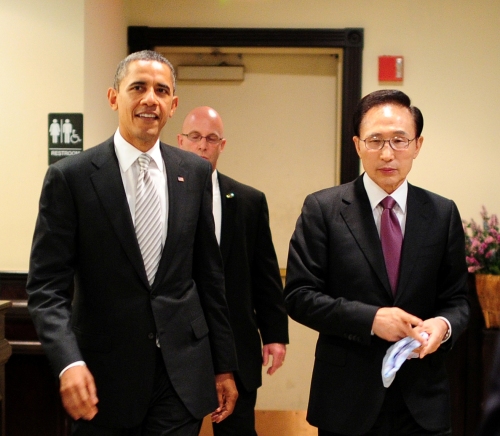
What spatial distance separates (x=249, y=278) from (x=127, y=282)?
0.98m

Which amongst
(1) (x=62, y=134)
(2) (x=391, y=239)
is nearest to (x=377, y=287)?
(2) (x=391, y=239)

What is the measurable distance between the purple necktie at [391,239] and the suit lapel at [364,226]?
0.02m

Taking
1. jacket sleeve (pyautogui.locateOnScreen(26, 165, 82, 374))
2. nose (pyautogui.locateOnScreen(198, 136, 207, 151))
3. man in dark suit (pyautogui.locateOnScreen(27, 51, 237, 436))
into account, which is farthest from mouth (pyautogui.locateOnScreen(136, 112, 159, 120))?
nose (pyautogui.locateOnScreen(198, 136, 207, 151))

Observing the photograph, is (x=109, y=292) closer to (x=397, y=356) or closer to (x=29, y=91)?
(x=397, y=356)

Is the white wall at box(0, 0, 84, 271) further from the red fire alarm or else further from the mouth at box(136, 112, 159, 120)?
the red fire alarm

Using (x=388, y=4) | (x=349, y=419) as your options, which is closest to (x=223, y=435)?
(x=349, y=419)

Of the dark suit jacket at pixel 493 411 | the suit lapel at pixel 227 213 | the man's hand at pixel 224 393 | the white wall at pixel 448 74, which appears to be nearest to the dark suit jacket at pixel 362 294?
the man's hand at pixel 224 393

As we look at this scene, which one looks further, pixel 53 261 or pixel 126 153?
pixel 126 153

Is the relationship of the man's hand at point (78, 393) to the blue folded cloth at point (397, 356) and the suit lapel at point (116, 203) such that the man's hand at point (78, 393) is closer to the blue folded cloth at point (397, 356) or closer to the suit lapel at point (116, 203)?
the suit lapel at point (116, 203)

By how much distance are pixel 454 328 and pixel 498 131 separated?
8.67 ft

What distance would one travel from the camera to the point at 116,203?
1951mm

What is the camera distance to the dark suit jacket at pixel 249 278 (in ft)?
9.16

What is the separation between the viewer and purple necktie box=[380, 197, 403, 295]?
2.05 metres

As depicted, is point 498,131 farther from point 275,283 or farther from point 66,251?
point 66,251
